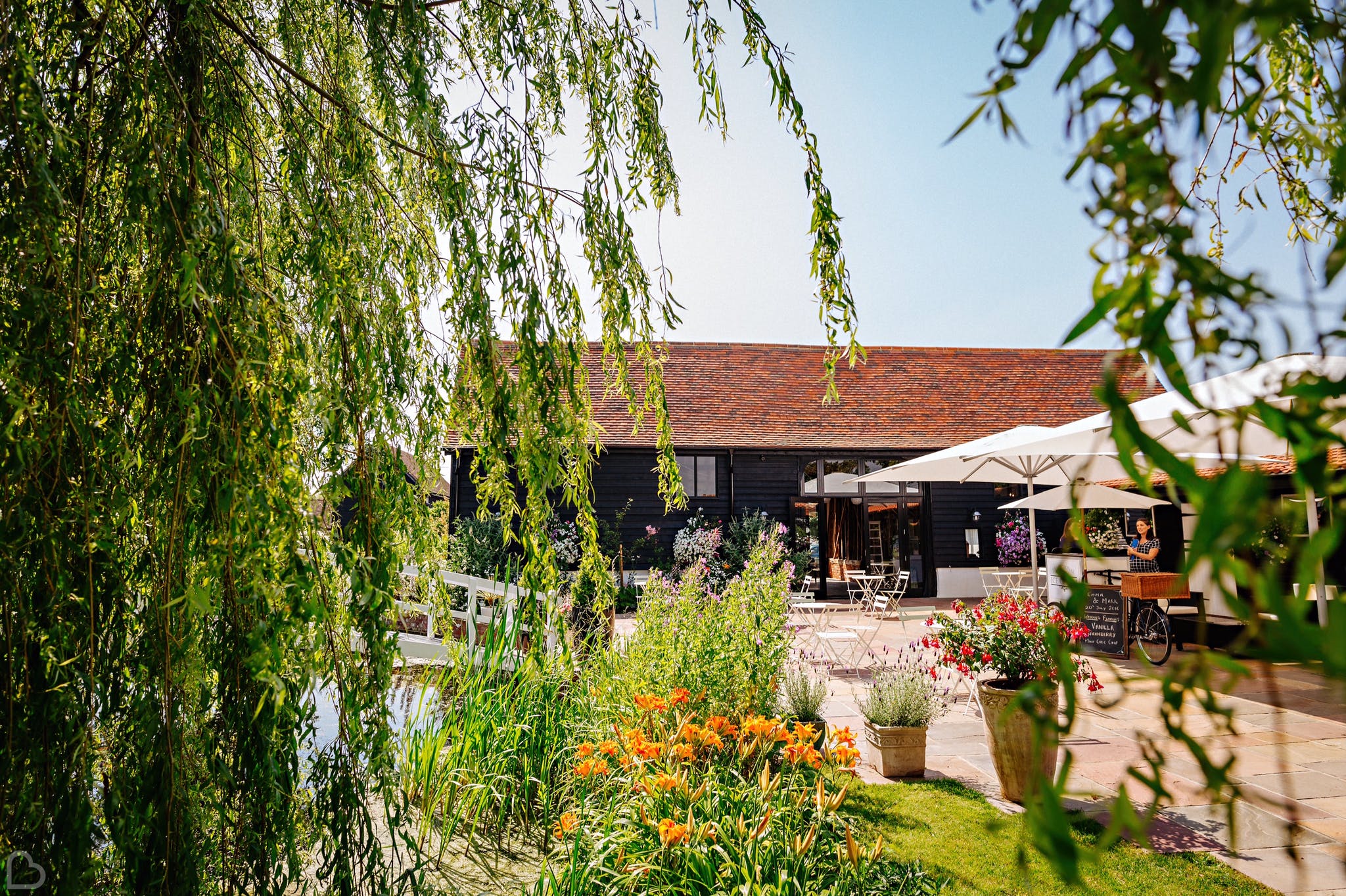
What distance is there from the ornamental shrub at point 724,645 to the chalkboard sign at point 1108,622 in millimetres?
5037

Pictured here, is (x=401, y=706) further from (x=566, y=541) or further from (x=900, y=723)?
(x=566, y=541)

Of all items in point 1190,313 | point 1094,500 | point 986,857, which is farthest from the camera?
point 1094,500

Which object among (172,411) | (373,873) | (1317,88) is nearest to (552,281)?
(172,411)

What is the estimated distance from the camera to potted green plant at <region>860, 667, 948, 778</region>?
213 inches

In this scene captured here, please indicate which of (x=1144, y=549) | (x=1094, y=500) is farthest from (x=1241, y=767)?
(x=1144, y=549)

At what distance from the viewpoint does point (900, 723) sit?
552 centimetres

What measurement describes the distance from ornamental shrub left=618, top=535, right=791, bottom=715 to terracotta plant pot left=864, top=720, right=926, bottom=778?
913mm

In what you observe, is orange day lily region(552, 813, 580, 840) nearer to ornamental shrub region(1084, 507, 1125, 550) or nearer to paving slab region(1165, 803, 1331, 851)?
paving slab region(1165, 803, 1331, 851)

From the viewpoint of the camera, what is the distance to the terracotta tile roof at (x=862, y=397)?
1716 centimetres

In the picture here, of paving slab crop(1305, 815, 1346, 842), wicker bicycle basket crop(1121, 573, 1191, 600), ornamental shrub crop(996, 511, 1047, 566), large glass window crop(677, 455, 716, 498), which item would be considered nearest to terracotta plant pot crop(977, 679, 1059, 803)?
paving slab crop(1305, 815, 1346, 842)

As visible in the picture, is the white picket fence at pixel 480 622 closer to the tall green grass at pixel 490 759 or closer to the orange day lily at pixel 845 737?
the tall green grass at pixel 490 759

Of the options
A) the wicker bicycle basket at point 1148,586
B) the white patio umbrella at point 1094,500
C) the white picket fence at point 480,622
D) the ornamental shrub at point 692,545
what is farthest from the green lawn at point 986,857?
the ornamental shrub at point 692,545

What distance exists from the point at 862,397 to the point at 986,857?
15373mm

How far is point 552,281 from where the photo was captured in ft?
7.98
